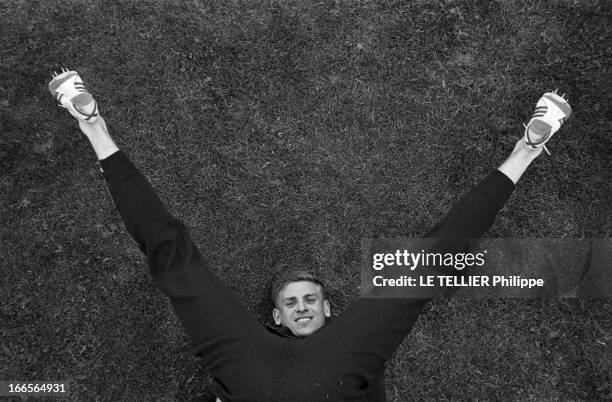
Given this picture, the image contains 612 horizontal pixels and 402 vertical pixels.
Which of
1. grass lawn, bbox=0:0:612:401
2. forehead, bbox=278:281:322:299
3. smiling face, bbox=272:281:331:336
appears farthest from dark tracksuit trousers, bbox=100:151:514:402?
grass lawn, bbox=0:0:612:401

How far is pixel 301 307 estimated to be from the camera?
430 cm

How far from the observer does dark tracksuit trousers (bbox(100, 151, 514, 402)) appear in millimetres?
3818

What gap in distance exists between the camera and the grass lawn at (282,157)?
4672 millimetres

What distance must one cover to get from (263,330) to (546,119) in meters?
2.82

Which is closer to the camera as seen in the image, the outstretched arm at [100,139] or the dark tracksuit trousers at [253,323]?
the dark tracksuit trousers at [253,323]

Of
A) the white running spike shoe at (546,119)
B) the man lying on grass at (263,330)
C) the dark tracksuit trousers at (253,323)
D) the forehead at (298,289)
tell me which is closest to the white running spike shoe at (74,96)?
the man lying on grass at (263,330)

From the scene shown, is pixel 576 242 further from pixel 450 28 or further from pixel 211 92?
pixel 211 92

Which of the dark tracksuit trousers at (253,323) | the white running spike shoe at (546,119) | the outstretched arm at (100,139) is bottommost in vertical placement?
the dark tracksuit trousers at (253,323)

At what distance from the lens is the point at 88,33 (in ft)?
15.9

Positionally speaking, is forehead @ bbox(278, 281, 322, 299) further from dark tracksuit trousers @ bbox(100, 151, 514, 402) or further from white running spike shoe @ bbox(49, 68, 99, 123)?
white running spike shoe @ bbox(49, 68, 99, 123)

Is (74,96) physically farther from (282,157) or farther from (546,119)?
(546,119)

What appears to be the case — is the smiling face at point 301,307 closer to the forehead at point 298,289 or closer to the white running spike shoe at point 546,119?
the forehead at point 298,289

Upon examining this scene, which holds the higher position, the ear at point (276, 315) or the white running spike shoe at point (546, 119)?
the white running spike shoe at point (546, 119)

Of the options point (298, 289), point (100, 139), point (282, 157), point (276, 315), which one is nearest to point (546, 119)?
point (282, 157)
